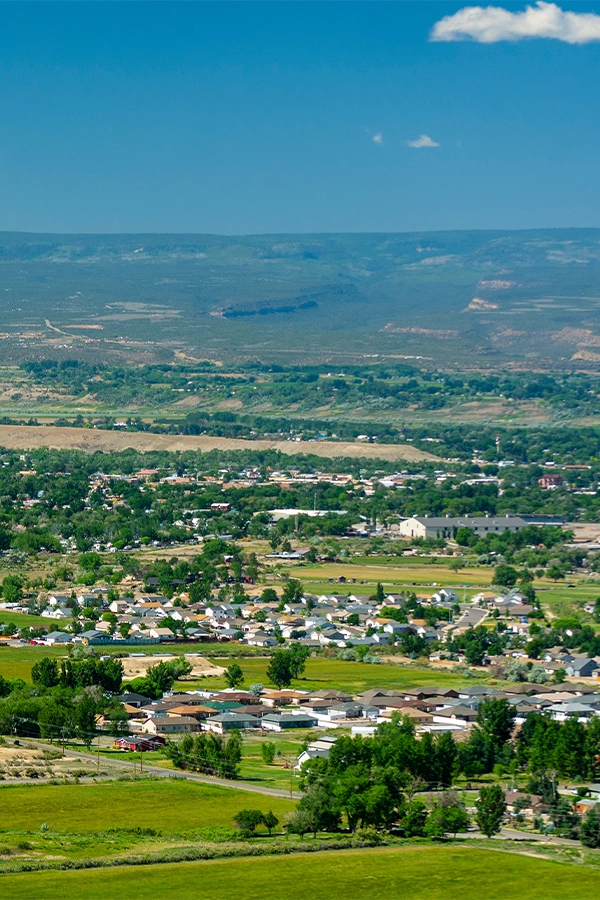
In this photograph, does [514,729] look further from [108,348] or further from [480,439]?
[108,348]

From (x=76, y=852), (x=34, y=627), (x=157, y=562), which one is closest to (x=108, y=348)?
(x=157, y=562)

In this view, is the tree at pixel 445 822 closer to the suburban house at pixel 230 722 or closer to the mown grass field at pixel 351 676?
the suburban house at pixel 230 722

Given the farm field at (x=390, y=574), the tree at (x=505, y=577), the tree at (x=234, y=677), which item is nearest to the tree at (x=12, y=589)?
the farm field at (x=390, y=574)

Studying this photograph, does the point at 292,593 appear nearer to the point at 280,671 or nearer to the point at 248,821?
the point at 280,671

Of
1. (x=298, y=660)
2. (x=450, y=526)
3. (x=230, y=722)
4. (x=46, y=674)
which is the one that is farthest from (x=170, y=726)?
(x=450, y=526)

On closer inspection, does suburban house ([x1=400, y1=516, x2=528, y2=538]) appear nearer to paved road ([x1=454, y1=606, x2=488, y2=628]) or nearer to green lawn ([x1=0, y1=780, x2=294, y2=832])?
paved road ([x1=454, y1=606, x2=488, y2=628])

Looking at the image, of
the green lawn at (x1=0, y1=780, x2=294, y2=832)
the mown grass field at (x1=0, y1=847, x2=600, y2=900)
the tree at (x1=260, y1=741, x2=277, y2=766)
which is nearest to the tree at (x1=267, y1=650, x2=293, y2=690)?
the tree at (x1=260, y1=741, x2=277, y2=766)
